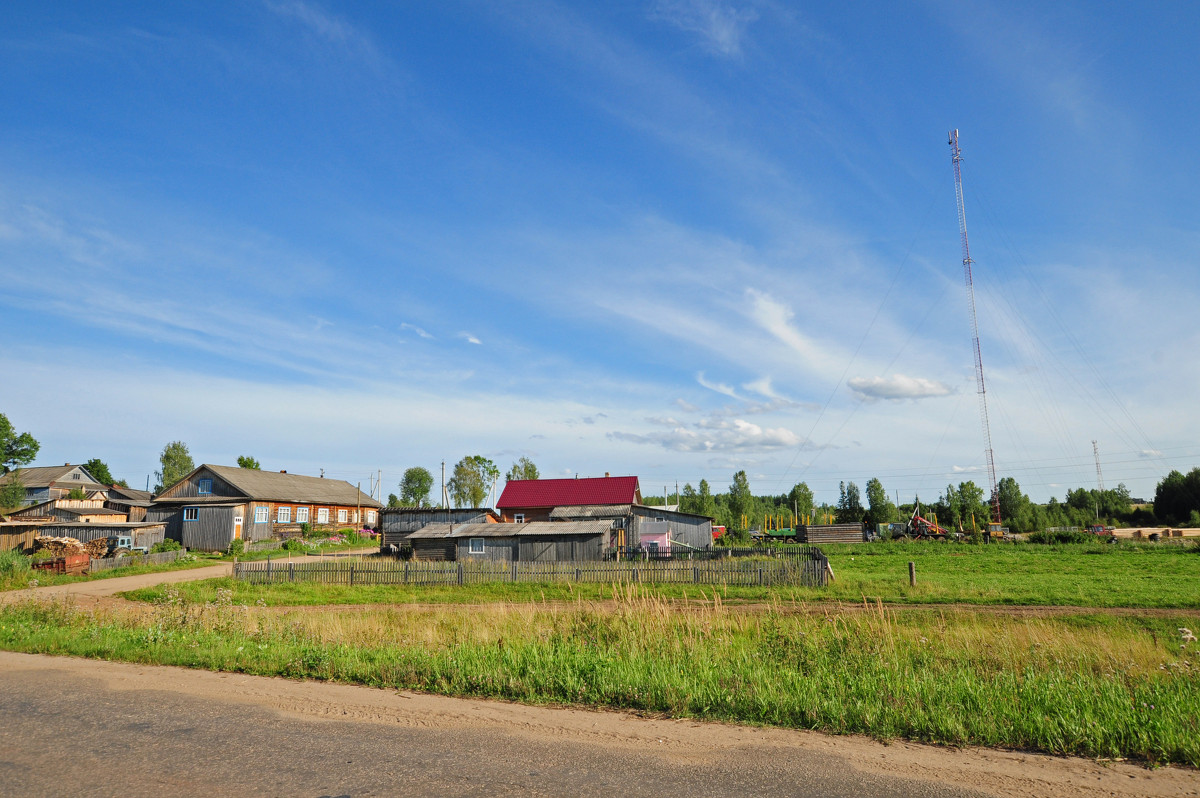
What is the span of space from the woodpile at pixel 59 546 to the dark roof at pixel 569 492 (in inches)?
1147

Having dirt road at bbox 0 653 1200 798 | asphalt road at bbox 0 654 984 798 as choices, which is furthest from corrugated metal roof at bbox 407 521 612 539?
asphalt road at bbox 0 654 984 798

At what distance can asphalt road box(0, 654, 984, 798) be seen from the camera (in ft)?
18.6

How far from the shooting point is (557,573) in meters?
27.5

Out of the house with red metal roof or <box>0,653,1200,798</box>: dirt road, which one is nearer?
<box>0,653,1200,798</box>: dirt road

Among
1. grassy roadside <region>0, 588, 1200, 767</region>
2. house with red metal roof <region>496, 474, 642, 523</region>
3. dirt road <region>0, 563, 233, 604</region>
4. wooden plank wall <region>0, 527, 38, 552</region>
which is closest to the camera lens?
grassy roadside <region>0, 588, 1200, 767</region>

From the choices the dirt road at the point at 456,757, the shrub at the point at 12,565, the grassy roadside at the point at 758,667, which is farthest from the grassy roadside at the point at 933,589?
the dirt road at the point at 456,757

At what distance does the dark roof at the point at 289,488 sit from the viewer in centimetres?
5606

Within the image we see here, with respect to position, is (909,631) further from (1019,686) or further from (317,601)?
(317,601)

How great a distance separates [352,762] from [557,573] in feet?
70.6

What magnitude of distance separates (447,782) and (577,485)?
2166 inches

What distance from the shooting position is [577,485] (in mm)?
60656

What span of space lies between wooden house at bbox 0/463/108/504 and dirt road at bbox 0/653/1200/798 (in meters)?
93.5

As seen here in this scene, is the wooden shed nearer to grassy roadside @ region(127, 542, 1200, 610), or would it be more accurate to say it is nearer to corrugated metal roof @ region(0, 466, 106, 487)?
grassy roadside @ region(127, 542, 1200, 610)

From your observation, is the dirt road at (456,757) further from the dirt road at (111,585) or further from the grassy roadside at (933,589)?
the dirt road at (111,585)
